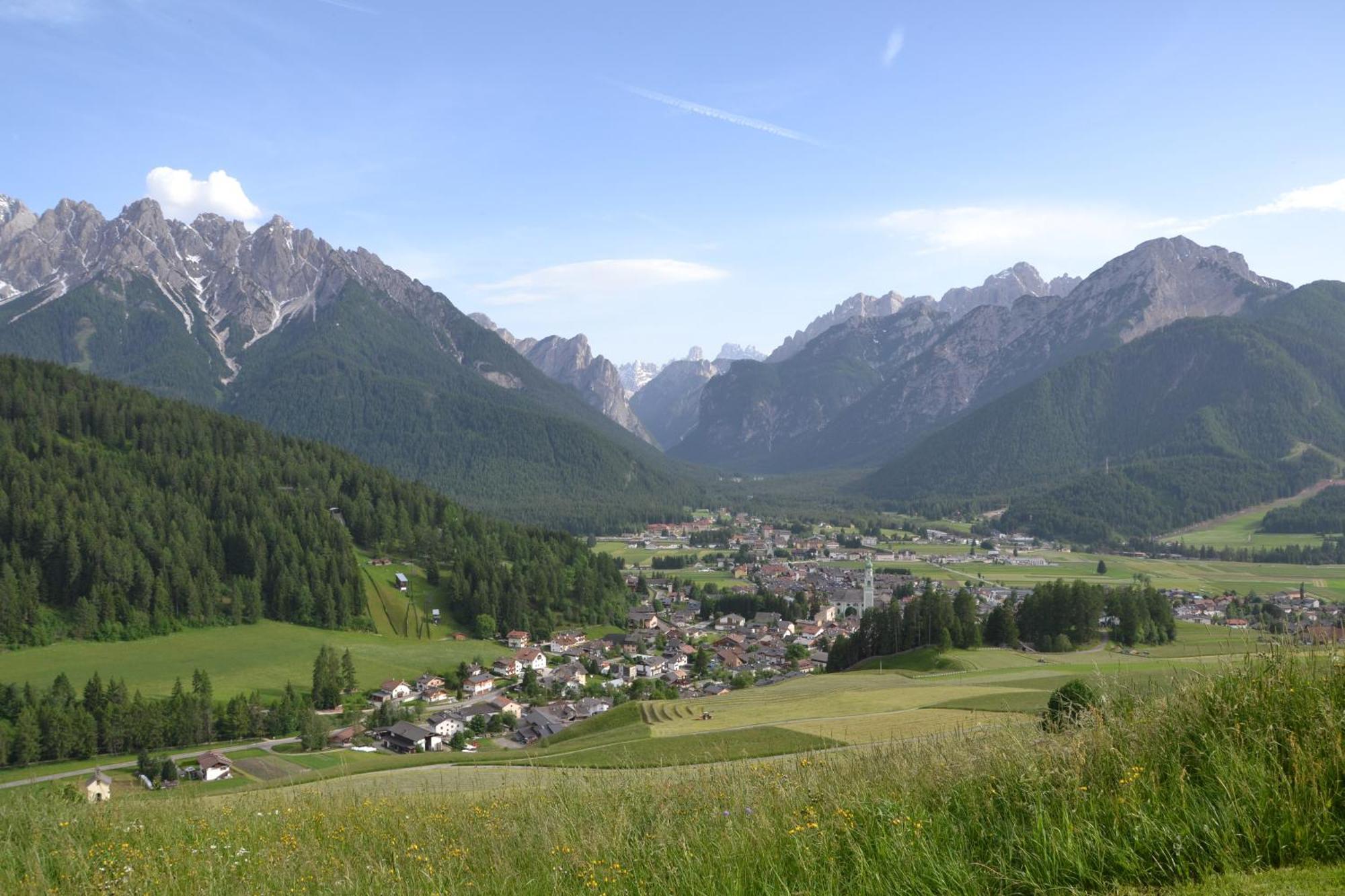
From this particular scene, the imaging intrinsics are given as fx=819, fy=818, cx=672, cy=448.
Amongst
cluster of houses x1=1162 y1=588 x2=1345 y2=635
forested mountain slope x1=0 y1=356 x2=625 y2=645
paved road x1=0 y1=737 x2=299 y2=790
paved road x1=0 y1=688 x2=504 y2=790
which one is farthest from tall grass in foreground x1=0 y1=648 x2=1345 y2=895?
forested mountain slope x1=0 y1=356 x2=625 y2=645

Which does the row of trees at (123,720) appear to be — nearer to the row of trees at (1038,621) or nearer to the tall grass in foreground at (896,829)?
the row of trees at (1038,621)

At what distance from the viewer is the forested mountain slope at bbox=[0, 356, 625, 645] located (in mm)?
65125

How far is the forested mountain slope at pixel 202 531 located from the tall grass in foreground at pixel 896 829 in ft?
215

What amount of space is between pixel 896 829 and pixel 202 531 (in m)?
83.1

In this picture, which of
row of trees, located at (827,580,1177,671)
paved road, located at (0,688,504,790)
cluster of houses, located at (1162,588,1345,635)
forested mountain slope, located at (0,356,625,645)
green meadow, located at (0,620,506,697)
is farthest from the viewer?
forested mountain slope, located at (0,356,625,645)

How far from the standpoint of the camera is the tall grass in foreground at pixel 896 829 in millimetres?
5113

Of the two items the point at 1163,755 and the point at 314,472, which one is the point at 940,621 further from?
the point at 314,472

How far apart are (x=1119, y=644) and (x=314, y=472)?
83743 mm

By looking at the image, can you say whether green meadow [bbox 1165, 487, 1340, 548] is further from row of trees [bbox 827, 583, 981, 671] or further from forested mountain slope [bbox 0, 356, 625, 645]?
forested mountain slope [bbox 0, 356, 625, 645]

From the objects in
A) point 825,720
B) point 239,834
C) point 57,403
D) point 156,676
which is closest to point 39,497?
point 57,403

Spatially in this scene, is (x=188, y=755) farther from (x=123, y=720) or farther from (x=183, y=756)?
(x=123, y=720)

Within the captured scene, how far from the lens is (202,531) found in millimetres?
75500

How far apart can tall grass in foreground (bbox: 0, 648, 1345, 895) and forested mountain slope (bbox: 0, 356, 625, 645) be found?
65584mm

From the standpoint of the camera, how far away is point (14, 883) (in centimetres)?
688
